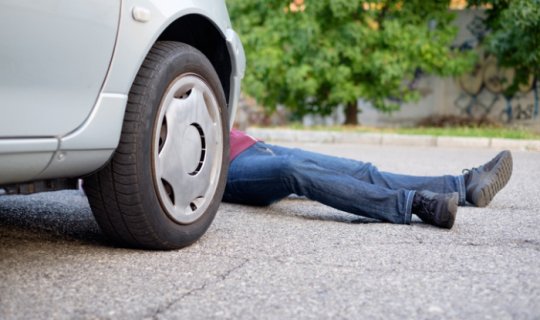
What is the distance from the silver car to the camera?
242cm

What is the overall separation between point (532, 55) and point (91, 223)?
441 inches

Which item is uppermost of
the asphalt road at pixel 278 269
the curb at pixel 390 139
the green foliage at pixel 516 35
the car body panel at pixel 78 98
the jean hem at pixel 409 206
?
the green foliage at pixel 516 35

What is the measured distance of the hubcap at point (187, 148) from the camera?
2.99 m

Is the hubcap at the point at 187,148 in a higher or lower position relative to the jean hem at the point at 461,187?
higher

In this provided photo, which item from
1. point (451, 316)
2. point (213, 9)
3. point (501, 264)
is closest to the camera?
point (451, 316)

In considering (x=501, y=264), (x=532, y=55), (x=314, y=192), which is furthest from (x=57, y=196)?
(x=532, y=55)

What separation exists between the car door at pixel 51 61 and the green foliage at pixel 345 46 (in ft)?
36.4

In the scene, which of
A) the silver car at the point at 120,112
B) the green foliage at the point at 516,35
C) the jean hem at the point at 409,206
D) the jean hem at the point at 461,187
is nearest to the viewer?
the silver car at the point at 120,112

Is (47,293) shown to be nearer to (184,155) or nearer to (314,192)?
(184,155)

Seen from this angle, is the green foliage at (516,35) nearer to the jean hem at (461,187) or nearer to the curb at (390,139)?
the curb at (390,139)

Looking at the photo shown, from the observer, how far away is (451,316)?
2.27 m

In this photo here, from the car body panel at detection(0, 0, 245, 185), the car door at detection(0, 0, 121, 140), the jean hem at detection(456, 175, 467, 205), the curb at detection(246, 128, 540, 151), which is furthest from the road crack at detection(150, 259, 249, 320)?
the curb at detection(246, 128, 540, 151)

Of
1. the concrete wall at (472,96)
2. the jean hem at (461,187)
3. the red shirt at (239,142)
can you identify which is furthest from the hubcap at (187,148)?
the concrete wall at (472,96)

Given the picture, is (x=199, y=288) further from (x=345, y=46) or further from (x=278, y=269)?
(x=345, y=46)
